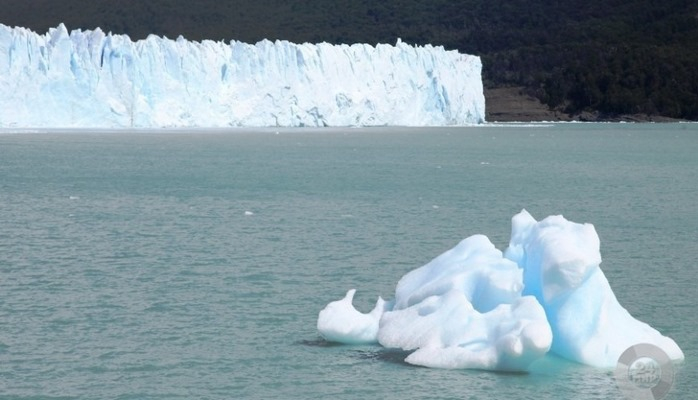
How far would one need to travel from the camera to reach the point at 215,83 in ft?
142

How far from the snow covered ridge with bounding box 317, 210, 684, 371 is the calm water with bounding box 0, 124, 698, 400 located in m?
0.15

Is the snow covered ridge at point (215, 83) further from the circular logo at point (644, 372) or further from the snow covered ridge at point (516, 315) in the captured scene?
the circular logo at point (644, 372)

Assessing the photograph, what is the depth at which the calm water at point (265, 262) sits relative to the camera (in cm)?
784

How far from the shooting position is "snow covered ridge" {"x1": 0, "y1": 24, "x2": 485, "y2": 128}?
40219mm

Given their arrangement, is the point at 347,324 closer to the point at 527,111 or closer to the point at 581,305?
the point at 581,305

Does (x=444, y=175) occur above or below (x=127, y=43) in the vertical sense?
below

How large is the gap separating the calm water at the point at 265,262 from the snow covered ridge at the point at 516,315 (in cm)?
15

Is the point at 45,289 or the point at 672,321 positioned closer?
the point at 672,321

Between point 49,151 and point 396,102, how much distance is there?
17378mm


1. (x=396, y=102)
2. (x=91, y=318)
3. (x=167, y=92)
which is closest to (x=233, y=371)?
(x=91, y=318)

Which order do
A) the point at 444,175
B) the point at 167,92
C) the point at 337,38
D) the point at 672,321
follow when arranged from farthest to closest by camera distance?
the point at 337,38 < the point at 167,92 < the point at 444,175 < the point at 672,321

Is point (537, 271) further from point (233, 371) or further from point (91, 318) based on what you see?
point (91, 318)

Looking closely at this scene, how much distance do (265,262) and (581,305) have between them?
5250mm

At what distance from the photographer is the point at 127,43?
42.1m
